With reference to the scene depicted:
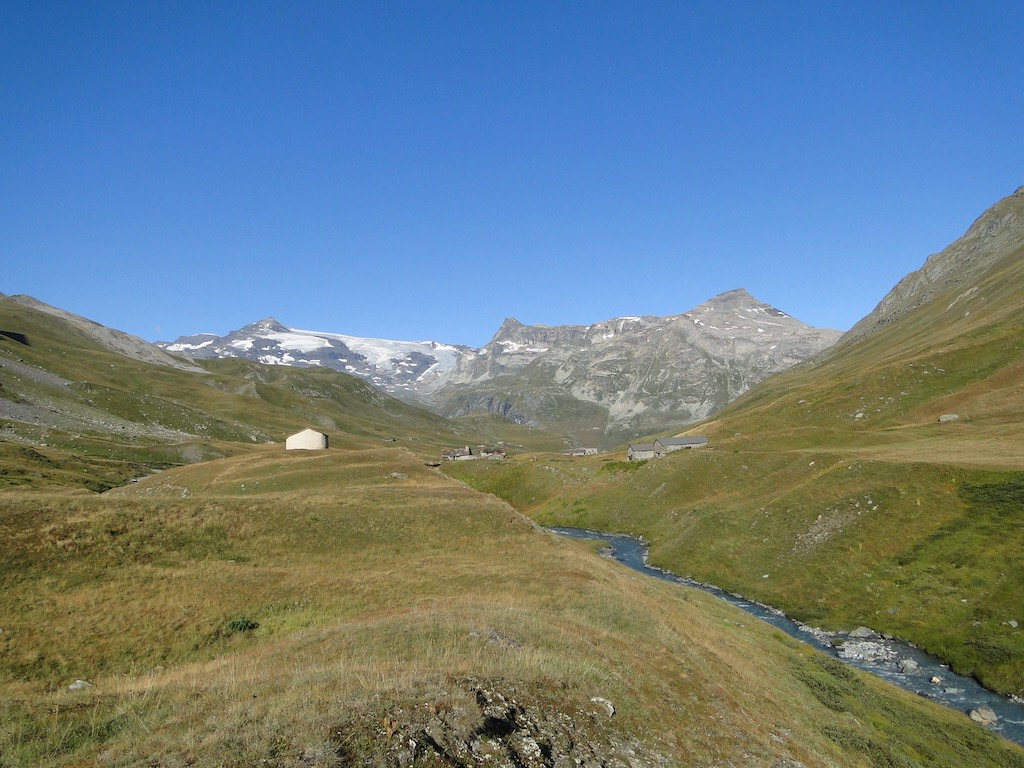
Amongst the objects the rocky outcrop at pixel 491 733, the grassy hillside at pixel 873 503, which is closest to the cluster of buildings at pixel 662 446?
the grassy hillside at pixel 873 503

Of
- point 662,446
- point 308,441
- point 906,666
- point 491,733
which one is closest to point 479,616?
point 491,733

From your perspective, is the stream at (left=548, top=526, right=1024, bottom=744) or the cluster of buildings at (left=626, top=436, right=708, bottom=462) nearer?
the stream at (left=548, top=526, right=1024, bottom=744)

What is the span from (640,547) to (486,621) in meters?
74.0

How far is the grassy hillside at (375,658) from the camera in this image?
1237cm

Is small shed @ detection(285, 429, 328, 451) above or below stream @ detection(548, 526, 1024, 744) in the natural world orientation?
above

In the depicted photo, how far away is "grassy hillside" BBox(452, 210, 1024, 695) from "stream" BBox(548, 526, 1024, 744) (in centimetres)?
117

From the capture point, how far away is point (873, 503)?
67.7 metres

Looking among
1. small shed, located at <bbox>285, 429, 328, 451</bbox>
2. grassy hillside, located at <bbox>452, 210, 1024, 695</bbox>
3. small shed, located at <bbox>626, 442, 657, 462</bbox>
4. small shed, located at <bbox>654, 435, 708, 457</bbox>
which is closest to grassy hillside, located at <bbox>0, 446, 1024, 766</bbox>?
grassy hillside, located at <bbox>452, 210, 1024, 695</bbox>

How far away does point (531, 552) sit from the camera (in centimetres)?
4669

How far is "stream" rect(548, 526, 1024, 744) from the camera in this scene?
1465 inches

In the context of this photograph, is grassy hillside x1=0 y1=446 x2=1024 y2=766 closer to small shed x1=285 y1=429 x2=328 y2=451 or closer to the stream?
the stream

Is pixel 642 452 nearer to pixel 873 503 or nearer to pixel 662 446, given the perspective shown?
pixel 662 446

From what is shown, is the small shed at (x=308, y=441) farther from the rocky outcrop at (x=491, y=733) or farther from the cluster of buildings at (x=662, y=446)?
the rocky outcrop at (x=491, y=733)

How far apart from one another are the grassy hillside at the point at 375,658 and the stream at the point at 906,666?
3921 millimetres
